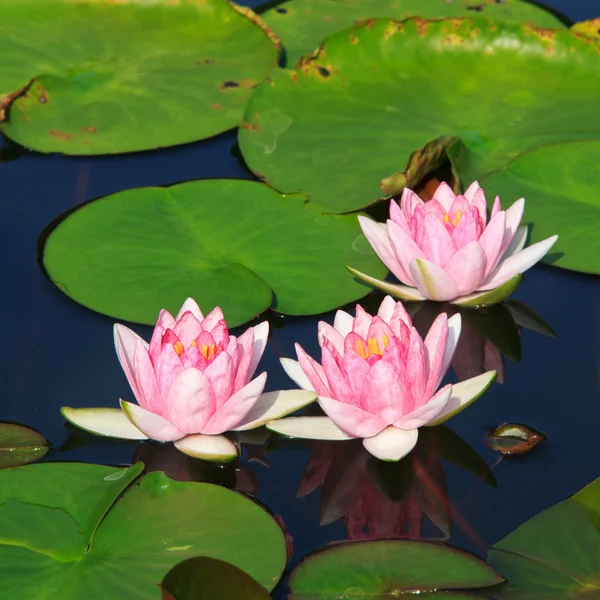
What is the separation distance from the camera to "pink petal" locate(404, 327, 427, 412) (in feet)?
8.30

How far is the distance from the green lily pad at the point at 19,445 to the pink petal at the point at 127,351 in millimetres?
313

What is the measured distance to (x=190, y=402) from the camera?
2.55 meters

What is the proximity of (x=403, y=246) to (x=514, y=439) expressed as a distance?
77 centimetres

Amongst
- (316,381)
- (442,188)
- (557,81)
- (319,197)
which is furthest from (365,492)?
(557,81)

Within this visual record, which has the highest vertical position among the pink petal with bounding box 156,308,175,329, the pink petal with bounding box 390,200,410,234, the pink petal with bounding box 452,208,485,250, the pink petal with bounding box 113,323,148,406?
the pink petal with bounding box 452,208,485,250

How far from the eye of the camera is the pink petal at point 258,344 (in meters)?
2.79

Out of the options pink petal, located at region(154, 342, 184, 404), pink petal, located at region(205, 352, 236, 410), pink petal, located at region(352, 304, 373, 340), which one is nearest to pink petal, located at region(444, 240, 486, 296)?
pink petal, located at region(352, 304, 373, 340)

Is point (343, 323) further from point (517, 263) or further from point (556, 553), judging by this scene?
point (556, 553)

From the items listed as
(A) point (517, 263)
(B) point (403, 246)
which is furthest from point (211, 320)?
(A) point (517, 263)

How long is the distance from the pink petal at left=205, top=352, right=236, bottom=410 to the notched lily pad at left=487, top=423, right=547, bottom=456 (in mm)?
790

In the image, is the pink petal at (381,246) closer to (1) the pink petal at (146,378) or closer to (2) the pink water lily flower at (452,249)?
(2) the pink water lily flower at (452,249)

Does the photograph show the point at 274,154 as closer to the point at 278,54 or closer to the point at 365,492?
the point at 278,54

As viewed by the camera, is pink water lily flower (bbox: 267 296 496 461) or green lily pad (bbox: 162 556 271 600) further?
pink water lily flower (bbox: 267 296 496 461)

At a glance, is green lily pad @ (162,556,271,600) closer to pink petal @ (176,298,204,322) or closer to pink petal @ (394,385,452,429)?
pink petal @ (394,385,452,429)
